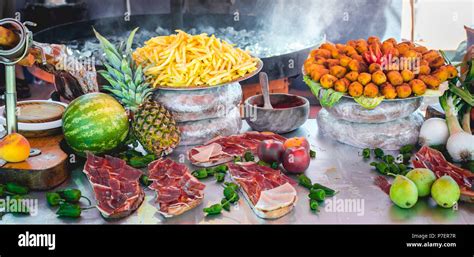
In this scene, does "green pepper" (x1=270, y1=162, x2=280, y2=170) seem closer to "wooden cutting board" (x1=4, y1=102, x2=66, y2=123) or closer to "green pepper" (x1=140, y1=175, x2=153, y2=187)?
"green pepper" (x1=140, y1=175, x2=153, y2=187)

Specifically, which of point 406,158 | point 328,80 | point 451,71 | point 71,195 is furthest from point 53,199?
point 451,71

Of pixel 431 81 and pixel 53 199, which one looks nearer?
pixel 53 199

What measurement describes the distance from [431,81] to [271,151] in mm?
884

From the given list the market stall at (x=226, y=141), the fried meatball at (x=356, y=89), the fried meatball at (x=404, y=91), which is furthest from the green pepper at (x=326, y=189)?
the fried meatball at (x=404, y=91)

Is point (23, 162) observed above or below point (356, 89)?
below

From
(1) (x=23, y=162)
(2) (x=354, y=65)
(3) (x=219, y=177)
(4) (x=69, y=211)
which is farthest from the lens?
(2) (x=354, y=65)

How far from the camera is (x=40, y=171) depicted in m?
2.51

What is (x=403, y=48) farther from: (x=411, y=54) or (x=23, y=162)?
(x=23, y=162)

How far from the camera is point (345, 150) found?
301 centimetres

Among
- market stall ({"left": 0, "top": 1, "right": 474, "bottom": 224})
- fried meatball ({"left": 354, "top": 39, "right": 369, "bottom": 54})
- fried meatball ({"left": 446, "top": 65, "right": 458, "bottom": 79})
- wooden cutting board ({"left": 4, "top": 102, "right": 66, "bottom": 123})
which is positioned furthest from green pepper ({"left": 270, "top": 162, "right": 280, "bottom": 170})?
wooden cutting board ({"left": 4, "top": 102, "right": 66, "bottom": 123})

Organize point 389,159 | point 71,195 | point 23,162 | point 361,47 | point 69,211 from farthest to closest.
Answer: point 361,47 < point 389,159 < point 23,162 < point 71,195 < point 69,211

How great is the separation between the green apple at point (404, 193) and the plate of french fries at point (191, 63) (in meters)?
1.04

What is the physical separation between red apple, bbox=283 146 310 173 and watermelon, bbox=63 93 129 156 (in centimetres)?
85
